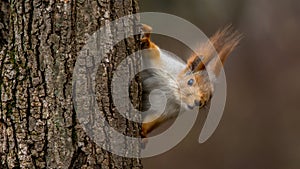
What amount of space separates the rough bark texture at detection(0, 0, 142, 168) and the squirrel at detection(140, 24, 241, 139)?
0.40 m

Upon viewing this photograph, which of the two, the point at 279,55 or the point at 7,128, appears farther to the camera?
the point at 279,55

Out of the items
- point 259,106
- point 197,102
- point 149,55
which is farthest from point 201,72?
point 259,106

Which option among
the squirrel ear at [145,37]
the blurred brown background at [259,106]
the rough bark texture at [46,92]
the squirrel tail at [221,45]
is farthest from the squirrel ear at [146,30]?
the blurred brown background at [259,106]

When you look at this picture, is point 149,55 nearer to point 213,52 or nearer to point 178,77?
point 178,77

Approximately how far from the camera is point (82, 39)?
104 inches

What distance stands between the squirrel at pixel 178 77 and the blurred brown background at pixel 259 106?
2894 millimetres

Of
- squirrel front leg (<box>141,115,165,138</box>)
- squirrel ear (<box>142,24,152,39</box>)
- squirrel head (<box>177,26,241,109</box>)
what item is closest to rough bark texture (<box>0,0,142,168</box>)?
squirrel ear (<box>142,24,152,39</box>)

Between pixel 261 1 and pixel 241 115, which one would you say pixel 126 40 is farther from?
pixel 261 1

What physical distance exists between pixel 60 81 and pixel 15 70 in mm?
202

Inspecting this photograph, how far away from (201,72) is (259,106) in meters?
3.71

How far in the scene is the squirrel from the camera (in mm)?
3018

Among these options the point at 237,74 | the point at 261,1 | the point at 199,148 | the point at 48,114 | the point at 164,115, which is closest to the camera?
the point at 48,114

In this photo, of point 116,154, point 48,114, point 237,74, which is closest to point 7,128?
point 48,114

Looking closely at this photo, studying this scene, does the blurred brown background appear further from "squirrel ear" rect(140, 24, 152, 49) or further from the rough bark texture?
the rough bark texture
